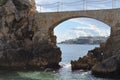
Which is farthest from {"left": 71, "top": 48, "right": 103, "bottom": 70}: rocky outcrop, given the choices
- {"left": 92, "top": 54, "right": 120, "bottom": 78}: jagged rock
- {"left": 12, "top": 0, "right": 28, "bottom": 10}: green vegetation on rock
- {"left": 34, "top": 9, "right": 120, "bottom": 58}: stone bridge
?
{"left": 12, "top": 0, "right": 28, "bottom": 10}: green vegetation on rock

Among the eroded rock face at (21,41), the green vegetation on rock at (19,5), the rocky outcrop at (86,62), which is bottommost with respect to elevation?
the rocky outcrop at (86,62)

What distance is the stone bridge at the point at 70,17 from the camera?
47816 mm

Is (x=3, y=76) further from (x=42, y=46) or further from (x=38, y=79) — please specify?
(x=42, y=46)

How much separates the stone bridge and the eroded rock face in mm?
1009

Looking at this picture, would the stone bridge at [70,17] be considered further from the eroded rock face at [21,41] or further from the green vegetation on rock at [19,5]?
the green vegetation on rock at [19,5]

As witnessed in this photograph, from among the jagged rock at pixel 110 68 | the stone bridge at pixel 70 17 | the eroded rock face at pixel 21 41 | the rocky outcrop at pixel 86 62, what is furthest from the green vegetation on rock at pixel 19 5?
the jagged rock at pixel 110 68

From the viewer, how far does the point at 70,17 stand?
5231 centimetres

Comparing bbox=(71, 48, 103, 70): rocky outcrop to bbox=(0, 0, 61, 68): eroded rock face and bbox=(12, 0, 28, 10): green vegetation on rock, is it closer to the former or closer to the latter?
bbox=(0, 0, 61, 68): eroded rock face

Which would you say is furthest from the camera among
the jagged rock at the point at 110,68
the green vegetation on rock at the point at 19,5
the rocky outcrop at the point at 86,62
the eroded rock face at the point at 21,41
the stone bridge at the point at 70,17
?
the green vegetation on rock at the point at 19,5

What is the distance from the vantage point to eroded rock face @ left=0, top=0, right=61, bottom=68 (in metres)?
51.8

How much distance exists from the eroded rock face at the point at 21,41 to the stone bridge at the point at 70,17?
3.31 ft

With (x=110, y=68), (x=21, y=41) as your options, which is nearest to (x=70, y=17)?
(x=21, y=41)

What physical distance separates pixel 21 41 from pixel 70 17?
7.74 meters

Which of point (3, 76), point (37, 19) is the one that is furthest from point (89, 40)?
point (3, 76)
